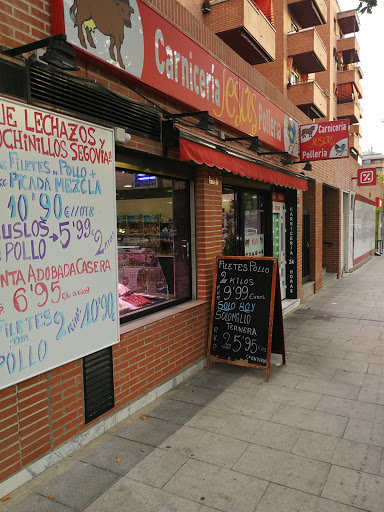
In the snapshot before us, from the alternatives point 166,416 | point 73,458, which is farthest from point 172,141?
point 73,458

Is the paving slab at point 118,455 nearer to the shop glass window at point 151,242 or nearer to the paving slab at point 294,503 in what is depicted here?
the paving slab at point 294,503

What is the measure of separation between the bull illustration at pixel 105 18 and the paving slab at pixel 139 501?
140 inches

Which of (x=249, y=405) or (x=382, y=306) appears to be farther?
(x=382, y=306)

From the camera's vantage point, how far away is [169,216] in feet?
17.6

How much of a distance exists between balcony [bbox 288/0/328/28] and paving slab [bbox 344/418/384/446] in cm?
1286

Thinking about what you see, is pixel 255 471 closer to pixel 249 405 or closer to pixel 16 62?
pixel 249 405

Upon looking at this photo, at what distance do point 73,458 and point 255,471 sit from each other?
1.54m

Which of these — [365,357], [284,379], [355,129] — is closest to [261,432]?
[284,379]

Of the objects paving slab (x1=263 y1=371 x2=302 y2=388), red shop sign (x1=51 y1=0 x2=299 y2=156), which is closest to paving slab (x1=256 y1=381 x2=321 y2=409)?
paving slab (x1=263 y1=371 x2=302 y2=388)

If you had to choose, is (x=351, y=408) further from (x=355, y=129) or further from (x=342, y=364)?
(x=355, y=129)

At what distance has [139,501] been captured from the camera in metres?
2.87

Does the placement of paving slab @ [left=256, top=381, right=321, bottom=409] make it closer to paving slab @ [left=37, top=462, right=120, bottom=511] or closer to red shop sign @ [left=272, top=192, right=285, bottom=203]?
paving slab @ [left=37, top=462, right=120, bottom=511]

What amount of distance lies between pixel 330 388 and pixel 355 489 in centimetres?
195

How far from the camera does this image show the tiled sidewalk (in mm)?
2879
